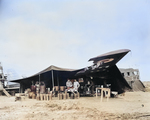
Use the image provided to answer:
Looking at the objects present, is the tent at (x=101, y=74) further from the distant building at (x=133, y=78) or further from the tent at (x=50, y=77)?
the distant building at (x=133, y=78)

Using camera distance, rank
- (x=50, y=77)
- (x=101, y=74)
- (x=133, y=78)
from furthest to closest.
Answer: (x=133, y=78)
(x=50, y=77)
(x=101, y=74)

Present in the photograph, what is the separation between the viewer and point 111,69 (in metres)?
8.43

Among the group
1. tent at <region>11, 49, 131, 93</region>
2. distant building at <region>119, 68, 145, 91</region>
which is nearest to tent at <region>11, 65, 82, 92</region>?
tent at <region>11, 49, 131, 93</region>

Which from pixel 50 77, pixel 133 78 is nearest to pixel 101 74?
pixel 50 77

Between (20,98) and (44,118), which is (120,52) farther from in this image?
(20,98)

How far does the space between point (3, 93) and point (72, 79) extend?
6593 millimetres

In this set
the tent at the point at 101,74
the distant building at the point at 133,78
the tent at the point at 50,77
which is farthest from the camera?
the distant building at the point at 133,78

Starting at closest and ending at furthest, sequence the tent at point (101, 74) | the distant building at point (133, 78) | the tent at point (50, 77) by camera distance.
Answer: the tent at point (101, 74) → the tent at point (50, 77) → the distant building at point (133, 78)

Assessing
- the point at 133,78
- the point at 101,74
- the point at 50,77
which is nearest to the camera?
the point at 101,74

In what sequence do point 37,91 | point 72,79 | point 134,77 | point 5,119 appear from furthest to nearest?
point 134,77
point 72,79
point 37,91
point 5,119

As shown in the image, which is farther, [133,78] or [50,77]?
[133,78]

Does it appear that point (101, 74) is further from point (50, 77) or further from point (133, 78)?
point (133, 78)

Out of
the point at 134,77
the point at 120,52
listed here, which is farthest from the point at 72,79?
the point at 134,77

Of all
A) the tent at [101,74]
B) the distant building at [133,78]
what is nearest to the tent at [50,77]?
the tent at [101,74]
